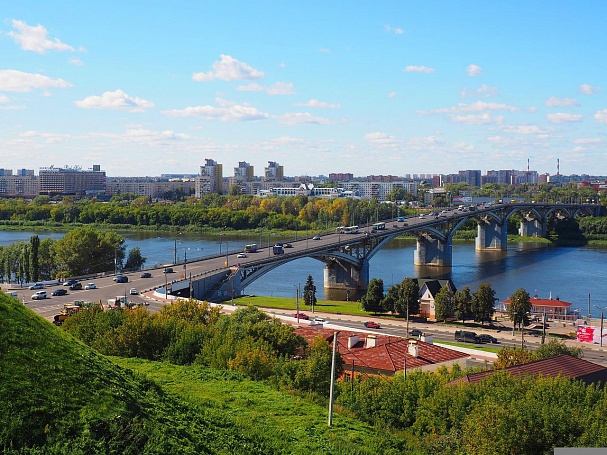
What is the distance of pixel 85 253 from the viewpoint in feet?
117

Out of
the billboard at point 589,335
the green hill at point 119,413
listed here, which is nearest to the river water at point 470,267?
the billboard at point 589,335

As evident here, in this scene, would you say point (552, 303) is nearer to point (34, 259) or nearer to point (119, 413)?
point (34, 259)

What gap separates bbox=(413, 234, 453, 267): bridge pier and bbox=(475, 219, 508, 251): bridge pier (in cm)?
1070

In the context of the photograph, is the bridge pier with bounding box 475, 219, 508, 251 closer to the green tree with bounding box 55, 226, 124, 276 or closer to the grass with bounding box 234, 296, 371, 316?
the grass with bounding box 234, 296, 371, 316

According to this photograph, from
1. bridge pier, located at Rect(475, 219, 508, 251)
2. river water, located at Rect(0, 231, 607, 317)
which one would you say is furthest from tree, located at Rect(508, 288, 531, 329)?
bridge pier, located at Rect(475, 219, 508, 251)

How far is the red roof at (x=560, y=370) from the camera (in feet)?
42.1

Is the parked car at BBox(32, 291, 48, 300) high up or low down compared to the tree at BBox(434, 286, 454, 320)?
up

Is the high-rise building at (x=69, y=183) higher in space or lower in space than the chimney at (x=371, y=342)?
higher

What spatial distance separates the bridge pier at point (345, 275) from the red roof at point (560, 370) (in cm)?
2394

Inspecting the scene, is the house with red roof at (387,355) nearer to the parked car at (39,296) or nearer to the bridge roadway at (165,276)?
the bridge roadway at (165,276)

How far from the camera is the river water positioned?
35.4 m

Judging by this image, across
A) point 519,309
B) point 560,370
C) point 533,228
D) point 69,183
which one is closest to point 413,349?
point 560,370

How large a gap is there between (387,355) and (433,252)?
3180 cm

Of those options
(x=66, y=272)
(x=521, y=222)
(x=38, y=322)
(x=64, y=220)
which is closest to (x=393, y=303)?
(x=66, y=272)
